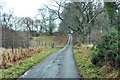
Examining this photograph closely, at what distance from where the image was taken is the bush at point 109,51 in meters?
4.86

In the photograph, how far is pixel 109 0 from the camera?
245 inches

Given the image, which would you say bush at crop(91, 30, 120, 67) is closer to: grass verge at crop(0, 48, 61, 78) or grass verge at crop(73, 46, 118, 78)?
grass verge at crop(73, 46, 118, 78)

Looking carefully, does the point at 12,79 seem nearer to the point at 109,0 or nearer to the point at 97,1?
the point at 109,0

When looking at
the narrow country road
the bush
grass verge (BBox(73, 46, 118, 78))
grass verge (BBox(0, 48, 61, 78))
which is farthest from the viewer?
the narrow country road

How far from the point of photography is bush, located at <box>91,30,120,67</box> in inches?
191

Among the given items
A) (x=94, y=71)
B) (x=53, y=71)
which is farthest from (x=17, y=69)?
(x=94, y=71)

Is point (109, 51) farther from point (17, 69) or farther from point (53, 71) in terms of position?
point (17, 69)

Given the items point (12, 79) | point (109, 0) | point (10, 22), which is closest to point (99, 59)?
point (109, 0)

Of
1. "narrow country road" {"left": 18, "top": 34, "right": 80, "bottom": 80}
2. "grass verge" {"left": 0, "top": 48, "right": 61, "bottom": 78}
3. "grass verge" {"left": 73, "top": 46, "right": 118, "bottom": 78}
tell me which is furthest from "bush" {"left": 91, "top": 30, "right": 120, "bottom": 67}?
"grass verge" {"left": 0, "top": 48, "right": 61, "bottom": 78}

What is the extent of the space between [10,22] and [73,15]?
841 inches

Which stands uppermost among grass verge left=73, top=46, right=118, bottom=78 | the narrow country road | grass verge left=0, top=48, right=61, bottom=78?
grass verge left=73, top=46, right=118, bottom=78

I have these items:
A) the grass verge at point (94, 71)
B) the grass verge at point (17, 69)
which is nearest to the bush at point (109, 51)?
the grass verge at point (94, 71)

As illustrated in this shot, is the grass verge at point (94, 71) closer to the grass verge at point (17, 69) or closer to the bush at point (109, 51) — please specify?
the bush at point (109, 51)

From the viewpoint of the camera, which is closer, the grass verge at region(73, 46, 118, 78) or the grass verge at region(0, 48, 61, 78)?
the grass verge at region(73, 46, 118, 78)
